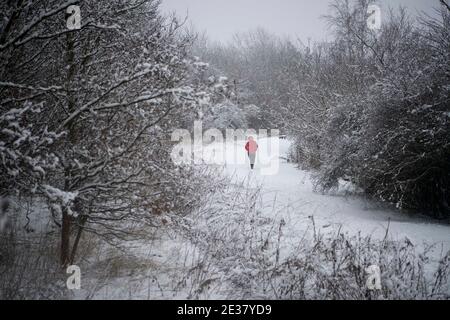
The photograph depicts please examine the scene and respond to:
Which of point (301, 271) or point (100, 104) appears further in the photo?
point (301, 271)

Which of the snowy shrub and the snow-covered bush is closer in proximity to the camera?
the snow-covered bush

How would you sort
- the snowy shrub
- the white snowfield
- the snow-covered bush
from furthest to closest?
the white snowfield, the snowy shrub, the snow-covered bush

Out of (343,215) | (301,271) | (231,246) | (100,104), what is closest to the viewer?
(100,104)

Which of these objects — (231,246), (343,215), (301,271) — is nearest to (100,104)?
(231,246)

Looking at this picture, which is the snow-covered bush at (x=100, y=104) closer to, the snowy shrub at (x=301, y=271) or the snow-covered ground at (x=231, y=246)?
the snow-covered ground at (x=231, y=246)

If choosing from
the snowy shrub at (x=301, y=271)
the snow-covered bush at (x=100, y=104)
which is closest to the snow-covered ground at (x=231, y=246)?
the snowy shrub at (x=301, y=271)

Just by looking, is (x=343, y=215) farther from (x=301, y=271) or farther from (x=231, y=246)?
(x=301, y=271)

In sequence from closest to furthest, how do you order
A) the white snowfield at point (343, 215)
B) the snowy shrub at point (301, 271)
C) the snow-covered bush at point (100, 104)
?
1. the snow-covered bush at point (100, 104)
2. the snowy shrub at point (301, 271)
3. the white snowfield at point (343, 215)

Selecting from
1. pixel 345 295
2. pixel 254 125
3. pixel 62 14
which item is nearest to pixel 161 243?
pixel 345 295

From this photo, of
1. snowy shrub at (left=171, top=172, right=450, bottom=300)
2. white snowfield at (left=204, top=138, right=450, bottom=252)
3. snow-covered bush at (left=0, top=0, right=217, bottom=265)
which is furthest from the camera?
white snowfield at (left=204, top=138, right=450, bottom=252)

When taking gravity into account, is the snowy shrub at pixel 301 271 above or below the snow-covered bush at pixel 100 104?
below

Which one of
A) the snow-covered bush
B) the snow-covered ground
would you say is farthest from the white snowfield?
the snow-covered bush

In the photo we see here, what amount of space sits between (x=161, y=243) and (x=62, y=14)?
12.5 feet

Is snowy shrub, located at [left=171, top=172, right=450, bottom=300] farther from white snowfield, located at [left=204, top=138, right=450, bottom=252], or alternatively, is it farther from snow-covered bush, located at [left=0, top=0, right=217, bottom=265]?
snow-covered bush, located at [left=0, top=0, right=217, bottom=265]
